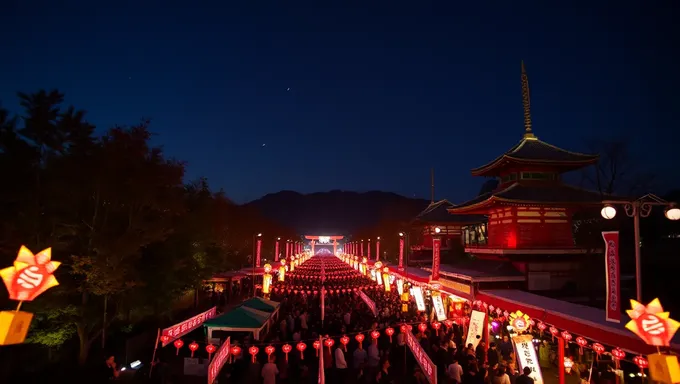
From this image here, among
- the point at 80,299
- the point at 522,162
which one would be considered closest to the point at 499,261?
the point at 522,162

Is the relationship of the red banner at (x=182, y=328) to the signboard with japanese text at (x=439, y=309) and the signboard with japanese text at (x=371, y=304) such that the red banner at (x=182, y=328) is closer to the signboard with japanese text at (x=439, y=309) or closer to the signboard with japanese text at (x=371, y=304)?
the signboard with japanese text at (x=371, y=304)

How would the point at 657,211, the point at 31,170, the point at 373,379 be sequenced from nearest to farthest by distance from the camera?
the point at 373,379 → the point at 31,170 → the point at 657,211

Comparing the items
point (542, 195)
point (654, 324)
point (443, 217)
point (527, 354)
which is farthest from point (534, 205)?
point (443, 217)

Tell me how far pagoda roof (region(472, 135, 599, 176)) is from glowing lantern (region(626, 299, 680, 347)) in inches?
586

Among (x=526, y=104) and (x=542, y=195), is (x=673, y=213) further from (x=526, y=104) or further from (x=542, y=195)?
(x=526, y=104)

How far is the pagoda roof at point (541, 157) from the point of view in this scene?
21531mm

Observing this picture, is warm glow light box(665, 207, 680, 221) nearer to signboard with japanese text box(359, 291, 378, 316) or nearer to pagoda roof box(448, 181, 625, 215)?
pagoda roof box(448, 181, 625, 215)

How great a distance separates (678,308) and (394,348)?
12.9 metres

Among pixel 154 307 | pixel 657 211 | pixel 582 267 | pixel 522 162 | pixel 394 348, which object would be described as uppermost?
pixel 522 162

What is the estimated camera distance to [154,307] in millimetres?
18203

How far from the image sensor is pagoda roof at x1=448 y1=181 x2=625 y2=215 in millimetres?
20031

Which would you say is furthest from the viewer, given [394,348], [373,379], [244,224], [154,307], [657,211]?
[244,224]

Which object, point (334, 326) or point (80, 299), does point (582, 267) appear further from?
point (80, 299)

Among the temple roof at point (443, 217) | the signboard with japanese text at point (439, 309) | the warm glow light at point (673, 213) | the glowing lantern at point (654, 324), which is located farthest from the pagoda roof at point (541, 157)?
the temple roof at point (443, 217)
